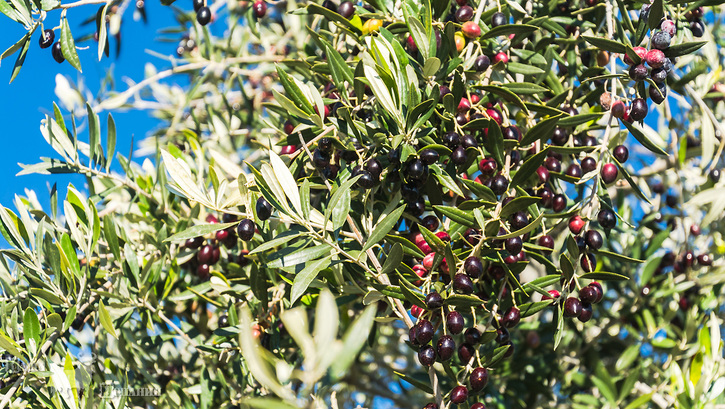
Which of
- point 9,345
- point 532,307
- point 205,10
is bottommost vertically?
point 532,307

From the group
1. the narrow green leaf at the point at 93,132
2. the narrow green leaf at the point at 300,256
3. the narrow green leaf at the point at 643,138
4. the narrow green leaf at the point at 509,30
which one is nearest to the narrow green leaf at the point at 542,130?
the narrow green leaf at the point at 643,138

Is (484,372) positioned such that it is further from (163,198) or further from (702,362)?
(163,198)

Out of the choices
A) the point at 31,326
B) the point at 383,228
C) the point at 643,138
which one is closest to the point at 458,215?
the point at 383,228

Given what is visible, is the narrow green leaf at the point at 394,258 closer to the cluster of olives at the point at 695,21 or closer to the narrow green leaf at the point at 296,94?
the narrow green leaf at the point at 296,94

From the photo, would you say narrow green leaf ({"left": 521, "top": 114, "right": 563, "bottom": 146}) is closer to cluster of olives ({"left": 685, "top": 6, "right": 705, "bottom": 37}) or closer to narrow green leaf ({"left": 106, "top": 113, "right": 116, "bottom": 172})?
cluster of olives ({"left": 685, "top": 6, "right": 705, "bottom": 37})

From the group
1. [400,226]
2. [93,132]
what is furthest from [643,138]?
[93,132]

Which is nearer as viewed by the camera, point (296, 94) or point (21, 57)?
point (296, 94)

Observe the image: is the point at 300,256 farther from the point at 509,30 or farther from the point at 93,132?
the point at 93,132

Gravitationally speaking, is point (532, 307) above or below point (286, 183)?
below

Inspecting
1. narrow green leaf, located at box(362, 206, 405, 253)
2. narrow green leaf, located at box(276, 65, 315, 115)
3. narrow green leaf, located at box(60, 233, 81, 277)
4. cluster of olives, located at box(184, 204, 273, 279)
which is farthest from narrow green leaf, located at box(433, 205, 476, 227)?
narrow green leaf, located at box(60, 233, 81, 277)

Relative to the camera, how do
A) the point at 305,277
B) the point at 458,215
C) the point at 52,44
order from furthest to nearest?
the point at 52,44 < the point at 458,215 < the point at 305,277

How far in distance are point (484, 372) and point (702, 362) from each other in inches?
37.7

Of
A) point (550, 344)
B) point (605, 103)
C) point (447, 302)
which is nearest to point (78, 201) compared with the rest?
point (447, 302)

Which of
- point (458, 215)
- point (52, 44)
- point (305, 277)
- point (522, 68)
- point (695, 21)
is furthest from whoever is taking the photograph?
point (695, 21)
